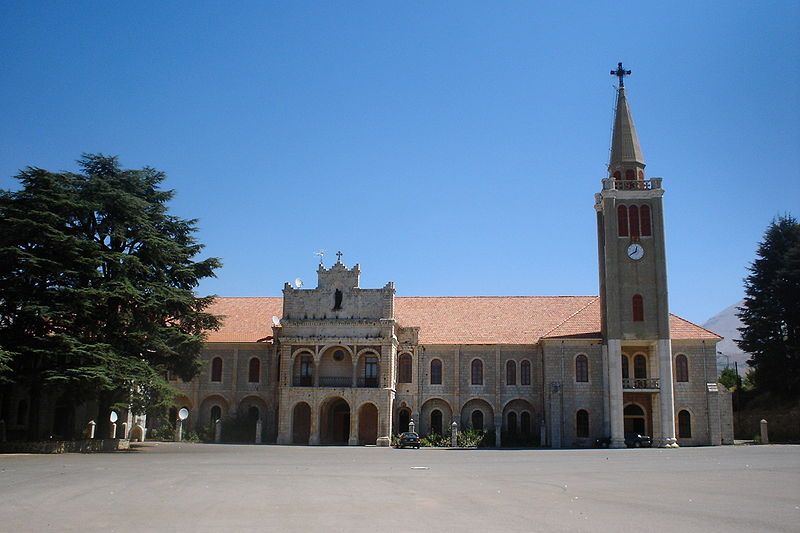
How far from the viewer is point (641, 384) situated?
165 feet

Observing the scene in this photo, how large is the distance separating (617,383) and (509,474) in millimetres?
27778

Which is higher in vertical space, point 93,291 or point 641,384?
point 93,291

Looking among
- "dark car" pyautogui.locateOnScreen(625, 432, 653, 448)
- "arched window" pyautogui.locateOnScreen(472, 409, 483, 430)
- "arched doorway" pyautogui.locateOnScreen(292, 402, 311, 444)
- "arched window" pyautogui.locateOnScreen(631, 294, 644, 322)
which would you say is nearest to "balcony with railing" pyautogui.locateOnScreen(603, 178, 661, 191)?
"arched window" pyautogui.locateOnScreen(631, 294, 644, 322)

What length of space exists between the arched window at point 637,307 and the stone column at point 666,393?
198cm

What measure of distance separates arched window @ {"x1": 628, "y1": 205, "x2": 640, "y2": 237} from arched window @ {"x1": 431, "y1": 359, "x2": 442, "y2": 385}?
16.6 metres

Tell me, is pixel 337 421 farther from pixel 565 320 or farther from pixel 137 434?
pixel 565 320

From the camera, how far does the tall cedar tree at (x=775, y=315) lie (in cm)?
5722

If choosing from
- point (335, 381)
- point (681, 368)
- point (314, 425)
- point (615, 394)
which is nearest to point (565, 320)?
point (615, 394)

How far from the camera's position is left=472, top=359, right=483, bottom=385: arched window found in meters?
54.9

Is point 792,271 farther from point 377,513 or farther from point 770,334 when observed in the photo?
point 377,513

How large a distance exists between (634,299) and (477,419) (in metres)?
14.1

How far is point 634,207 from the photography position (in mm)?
51938

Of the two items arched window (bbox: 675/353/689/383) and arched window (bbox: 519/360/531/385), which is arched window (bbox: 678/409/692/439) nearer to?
arched window (bbox: 675/353/689/383)

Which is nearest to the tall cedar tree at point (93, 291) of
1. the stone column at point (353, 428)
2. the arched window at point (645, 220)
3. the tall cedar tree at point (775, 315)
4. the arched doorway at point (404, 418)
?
the stone column at point (353, 428)
